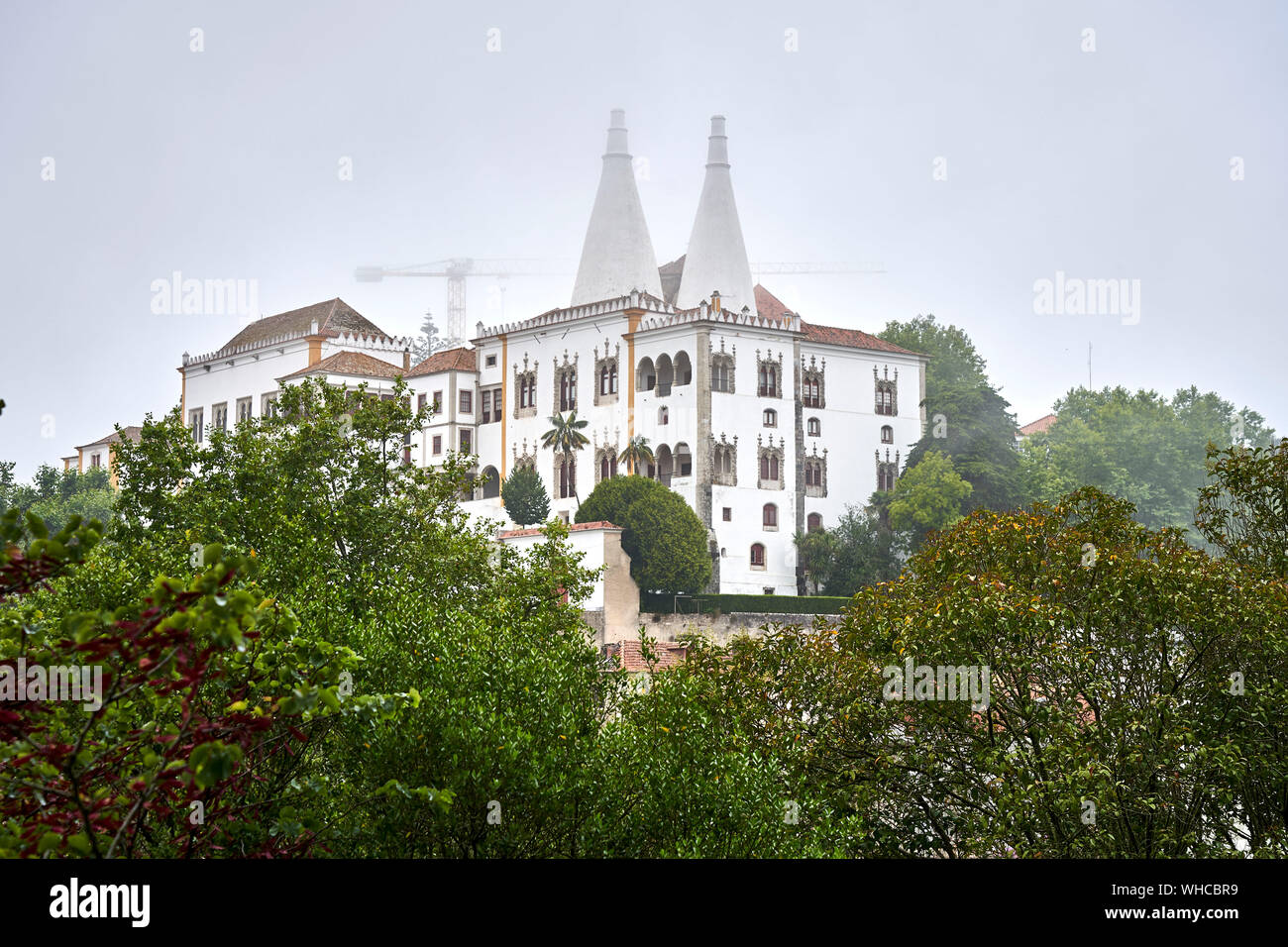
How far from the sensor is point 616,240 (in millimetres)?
76938

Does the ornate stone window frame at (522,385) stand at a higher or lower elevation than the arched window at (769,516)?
higher

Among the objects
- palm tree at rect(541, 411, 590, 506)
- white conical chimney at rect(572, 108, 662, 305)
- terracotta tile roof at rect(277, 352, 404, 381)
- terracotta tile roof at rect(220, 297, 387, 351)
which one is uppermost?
white conical chimney at rect(572, 108, 662, 305)

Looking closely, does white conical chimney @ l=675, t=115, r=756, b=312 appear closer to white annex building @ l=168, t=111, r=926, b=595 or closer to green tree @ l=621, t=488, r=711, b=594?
white annex building @ l=168, t=111, r=926, b=595

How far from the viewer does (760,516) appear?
6825 centimetres

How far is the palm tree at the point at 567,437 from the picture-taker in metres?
70.4

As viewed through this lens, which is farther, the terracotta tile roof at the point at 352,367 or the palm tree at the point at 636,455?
the terracotta tile roof at the point at 352,367

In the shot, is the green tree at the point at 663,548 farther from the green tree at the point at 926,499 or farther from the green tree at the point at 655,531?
the green tree at the point at 926,499

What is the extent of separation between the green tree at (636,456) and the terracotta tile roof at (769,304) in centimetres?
1113

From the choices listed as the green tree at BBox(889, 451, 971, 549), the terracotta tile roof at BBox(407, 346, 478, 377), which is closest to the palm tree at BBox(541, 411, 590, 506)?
the terracotta tile roof at BBox(407, 346, 478, 377)

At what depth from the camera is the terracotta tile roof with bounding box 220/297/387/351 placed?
8119 centimetres

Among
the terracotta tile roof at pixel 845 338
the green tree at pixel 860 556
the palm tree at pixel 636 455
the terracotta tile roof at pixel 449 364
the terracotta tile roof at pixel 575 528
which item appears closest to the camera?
the terracotta tile roof at pixel 575 528

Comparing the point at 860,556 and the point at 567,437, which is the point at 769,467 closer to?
the point at 860,556

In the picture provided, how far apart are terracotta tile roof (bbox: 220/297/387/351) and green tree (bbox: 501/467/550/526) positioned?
56.4ft

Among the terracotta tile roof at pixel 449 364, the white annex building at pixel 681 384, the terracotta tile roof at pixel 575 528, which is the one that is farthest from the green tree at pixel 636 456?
the terracotta tile roof at pixel 449 364
